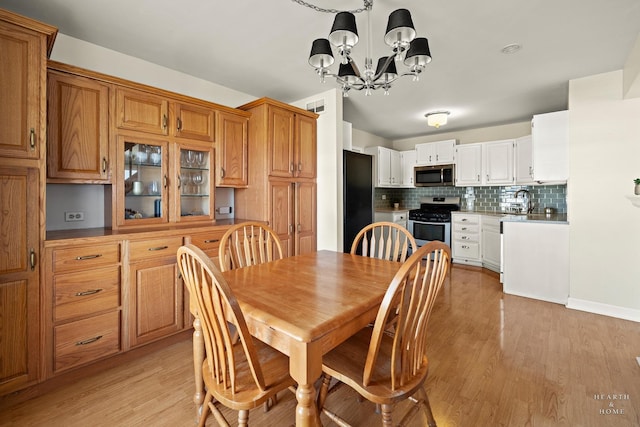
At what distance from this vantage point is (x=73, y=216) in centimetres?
229

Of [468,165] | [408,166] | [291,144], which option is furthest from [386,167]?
[291,144]

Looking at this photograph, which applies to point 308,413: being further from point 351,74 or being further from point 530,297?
point 530,297

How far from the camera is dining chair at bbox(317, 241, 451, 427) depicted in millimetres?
1025

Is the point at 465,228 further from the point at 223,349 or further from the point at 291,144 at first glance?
the point at 223,349

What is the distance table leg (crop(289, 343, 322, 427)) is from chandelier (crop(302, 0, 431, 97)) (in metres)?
1.51

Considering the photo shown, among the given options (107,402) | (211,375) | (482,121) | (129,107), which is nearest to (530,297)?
(482,121)

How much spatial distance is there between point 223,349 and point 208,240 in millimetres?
1584

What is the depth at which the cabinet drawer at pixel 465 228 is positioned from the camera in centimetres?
490

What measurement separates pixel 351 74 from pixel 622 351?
2.97m

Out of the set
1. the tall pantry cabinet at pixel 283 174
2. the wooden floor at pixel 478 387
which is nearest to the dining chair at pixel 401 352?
the wooden floor at pixel 478 387

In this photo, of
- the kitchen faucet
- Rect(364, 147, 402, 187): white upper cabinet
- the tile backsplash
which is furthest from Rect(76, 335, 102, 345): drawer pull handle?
the kitchen faucet

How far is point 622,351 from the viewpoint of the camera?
222cm

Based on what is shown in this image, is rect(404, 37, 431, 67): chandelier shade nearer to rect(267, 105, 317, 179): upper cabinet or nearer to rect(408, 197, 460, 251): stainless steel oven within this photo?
rect(267, 105, 317, 179): upper cabinet

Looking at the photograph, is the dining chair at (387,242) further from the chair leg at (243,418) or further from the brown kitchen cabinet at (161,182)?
the brown kitchen cabinet at (161,182)
